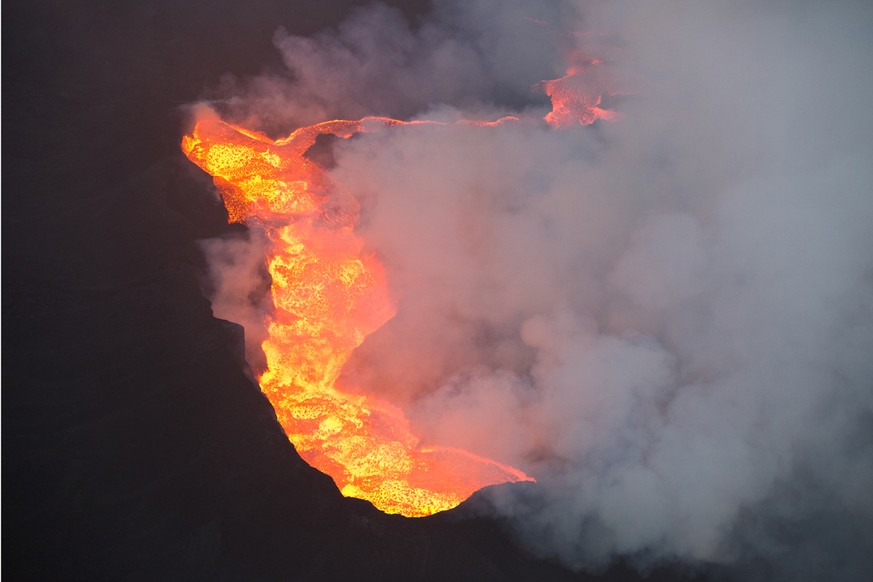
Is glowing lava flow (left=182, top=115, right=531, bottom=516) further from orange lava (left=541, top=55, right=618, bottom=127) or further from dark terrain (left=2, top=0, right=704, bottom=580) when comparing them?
orange lava (left=541, top=55, right=618, bottom=127)

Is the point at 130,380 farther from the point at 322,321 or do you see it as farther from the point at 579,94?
the point at 579,94

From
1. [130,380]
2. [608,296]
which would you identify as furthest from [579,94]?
[130,380]

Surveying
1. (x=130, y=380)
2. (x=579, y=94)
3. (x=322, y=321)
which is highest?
(x=579, y=94)

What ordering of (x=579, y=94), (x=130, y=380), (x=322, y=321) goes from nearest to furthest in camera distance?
(x=130, y=380), (x=322, y=321), (x=579, y=94)

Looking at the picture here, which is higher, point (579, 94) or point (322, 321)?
point (579, 94)

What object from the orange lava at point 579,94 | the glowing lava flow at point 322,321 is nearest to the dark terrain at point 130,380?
the glowing lava flow at point 322,321

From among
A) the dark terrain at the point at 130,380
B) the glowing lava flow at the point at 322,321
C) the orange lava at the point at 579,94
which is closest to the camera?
the dark terrain at the point at 130,380

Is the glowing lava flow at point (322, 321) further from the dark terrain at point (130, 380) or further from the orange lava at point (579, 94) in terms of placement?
the orange lava at point (579, 94)

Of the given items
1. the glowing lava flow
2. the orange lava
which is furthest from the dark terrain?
the orange lava
